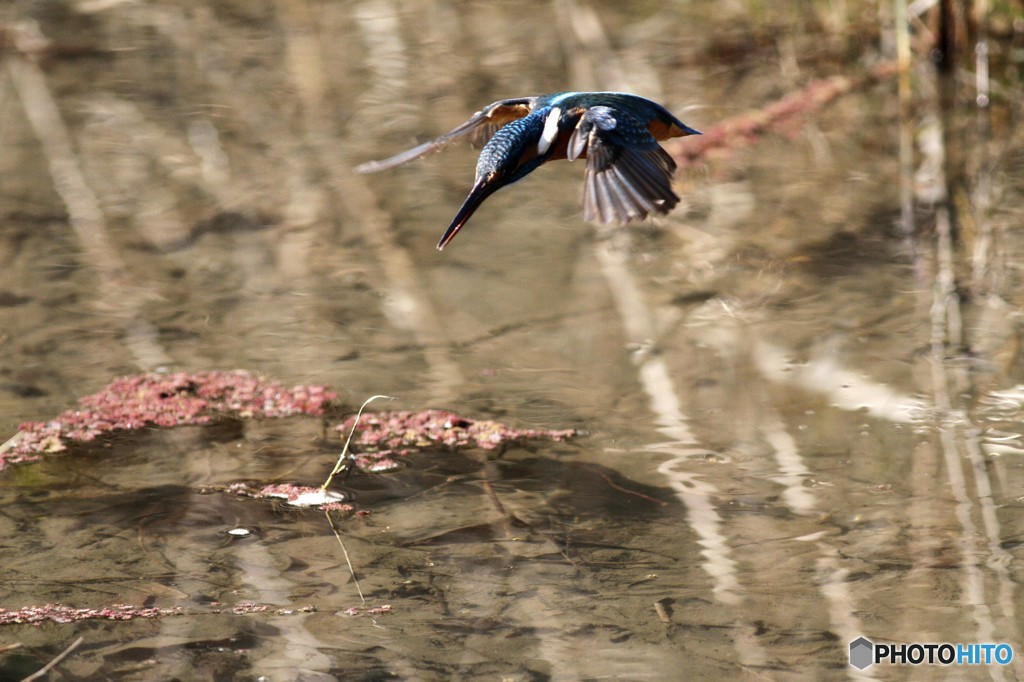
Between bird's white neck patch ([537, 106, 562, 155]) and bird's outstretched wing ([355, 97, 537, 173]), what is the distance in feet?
0.58

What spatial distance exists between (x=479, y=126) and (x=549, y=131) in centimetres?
46

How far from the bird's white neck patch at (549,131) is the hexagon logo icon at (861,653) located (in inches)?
58.1

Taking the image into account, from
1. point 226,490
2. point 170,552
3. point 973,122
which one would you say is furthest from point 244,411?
point 973,122

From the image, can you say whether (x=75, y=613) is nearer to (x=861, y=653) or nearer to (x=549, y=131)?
(x=549, y=131)

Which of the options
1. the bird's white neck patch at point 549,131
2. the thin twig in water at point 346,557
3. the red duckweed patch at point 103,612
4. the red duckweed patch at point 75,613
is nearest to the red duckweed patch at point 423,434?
the thin twig in water at point 346,557

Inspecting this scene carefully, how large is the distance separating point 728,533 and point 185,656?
58.6 inches

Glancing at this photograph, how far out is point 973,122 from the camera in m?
6.54

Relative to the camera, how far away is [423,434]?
12.9ft

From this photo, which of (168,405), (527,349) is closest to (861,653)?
(527,349)

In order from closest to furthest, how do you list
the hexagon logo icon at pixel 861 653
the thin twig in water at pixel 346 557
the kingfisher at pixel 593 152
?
1. the hexagon logo icon at pixel 861 653
2. the kingfisher at pixel 593 152
3. the thin twig in water at pixel 346 557

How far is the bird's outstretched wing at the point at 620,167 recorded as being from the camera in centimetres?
296

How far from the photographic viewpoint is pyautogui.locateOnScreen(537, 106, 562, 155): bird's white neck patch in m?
3.22

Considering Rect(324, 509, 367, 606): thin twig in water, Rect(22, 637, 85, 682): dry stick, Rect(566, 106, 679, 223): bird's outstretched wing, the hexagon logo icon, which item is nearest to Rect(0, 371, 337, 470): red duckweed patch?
Rect(324, 509, 367, 606): thin twig in water

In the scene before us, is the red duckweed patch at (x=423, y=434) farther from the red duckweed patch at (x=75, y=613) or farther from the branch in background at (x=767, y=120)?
the branch in background at (x=767, y=120)
